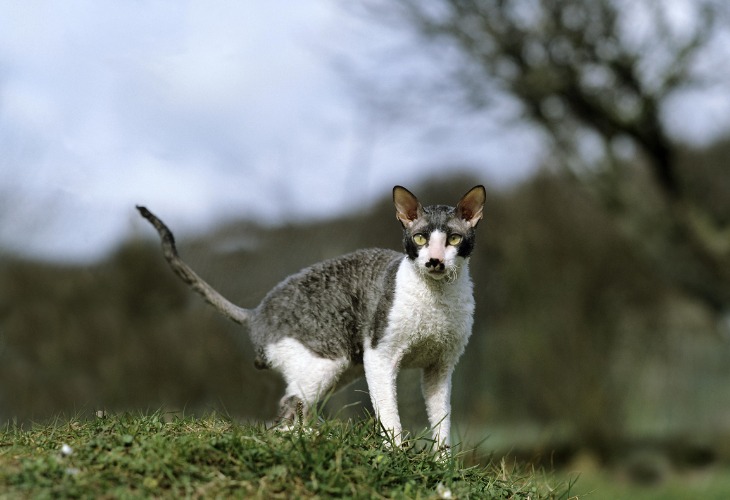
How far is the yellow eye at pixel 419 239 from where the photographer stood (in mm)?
4223

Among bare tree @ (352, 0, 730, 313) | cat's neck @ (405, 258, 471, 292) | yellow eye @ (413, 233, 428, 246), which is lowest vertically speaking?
cat's neck @ (405, 258, 471, 292)

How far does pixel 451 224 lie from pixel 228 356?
18.8ft

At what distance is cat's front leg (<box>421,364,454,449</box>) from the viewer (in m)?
4.58

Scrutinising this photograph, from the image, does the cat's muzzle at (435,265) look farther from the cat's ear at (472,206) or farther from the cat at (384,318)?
the cat's ear at (472,206)

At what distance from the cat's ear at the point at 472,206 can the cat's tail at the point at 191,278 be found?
1643 mm

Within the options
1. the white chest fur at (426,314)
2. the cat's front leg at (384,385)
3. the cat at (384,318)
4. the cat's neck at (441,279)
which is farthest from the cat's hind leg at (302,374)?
the cat's neck at (441,279)

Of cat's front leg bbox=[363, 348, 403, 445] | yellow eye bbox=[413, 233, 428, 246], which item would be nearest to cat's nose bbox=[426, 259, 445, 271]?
yellow eye bbox=[413, 233, 428, 246]

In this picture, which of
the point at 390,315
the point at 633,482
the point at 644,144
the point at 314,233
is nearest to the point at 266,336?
the point at 390,315

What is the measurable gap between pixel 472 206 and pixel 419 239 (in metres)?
0.38

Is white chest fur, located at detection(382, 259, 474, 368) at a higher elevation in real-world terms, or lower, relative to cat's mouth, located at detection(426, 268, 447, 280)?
lower

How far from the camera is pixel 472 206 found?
4.35 metres

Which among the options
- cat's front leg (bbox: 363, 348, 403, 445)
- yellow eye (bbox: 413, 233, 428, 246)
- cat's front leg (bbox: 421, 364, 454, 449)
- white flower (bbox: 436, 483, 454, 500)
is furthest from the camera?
cat's front leg (bbox: 421, 364, 454, 449)

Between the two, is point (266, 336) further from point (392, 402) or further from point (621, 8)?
point (621, 8)

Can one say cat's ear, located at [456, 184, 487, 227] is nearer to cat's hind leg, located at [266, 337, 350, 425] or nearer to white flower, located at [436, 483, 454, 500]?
cat's hind leg, located at [266, 337, 350, 425]
